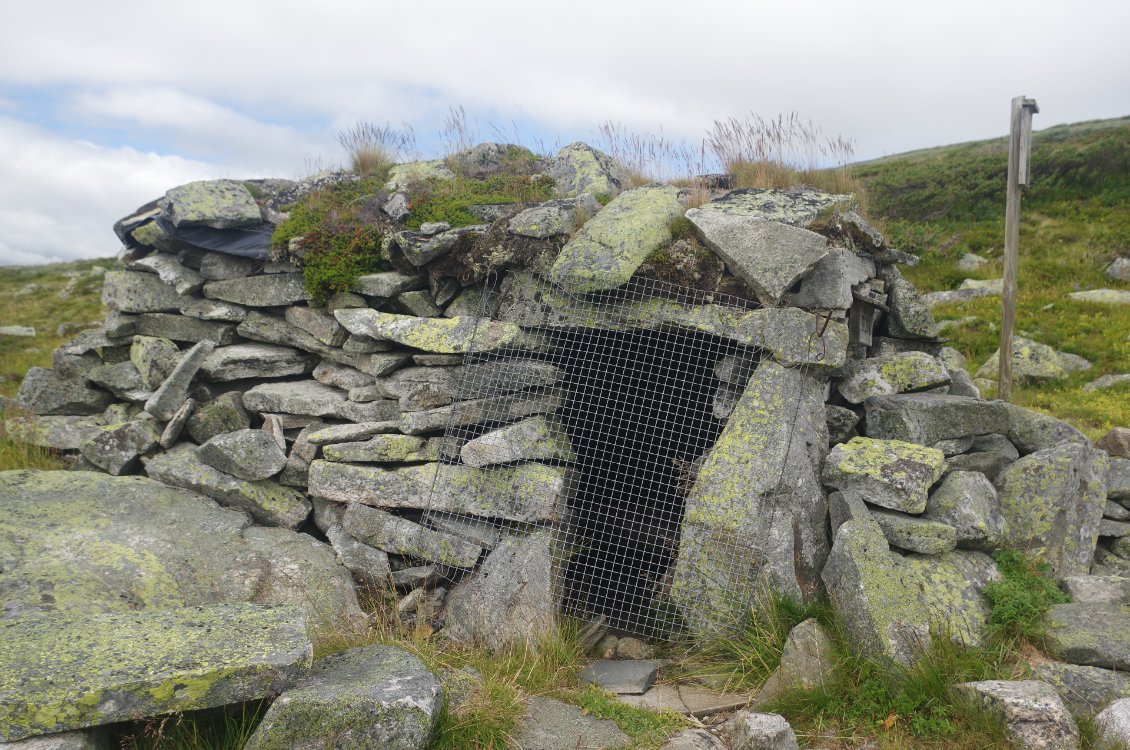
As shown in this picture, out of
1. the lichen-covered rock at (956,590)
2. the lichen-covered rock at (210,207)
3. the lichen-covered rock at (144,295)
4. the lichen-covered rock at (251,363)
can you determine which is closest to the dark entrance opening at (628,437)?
the lichen-covered rock at (956,590)

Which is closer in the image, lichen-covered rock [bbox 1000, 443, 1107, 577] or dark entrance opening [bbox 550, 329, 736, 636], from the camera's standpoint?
lichen-covered rock [bbox 1000, 443, 1107, 577]

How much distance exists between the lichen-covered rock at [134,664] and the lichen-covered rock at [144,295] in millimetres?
6216

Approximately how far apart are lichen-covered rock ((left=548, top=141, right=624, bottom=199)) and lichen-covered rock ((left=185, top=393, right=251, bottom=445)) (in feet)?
17.9

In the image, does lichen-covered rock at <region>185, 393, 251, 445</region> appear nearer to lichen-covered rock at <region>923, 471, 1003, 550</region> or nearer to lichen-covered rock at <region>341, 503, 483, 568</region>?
lichen-covered rock at <region>341, 503, 483, 568</region>

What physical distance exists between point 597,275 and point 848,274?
301 cm

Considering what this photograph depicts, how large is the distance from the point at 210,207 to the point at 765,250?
7567 millimetres

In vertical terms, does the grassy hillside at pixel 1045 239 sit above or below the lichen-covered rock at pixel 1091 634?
above

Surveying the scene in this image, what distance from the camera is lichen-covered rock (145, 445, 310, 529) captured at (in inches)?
352

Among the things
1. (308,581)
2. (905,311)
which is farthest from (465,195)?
(905,311)

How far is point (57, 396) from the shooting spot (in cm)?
1080

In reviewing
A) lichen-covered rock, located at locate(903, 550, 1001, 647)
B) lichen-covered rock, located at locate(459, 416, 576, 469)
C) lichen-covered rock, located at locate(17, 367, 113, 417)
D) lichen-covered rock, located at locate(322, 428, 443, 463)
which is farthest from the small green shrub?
lichen-covered rock, located at locate(17, 367, 113, 417)

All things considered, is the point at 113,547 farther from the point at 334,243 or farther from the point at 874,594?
the point at 874,594

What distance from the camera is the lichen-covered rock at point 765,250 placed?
8.51m

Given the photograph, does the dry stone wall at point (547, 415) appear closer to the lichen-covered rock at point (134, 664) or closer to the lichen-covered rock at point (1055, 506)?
the lichen-covered rock at point (1055, 506)
